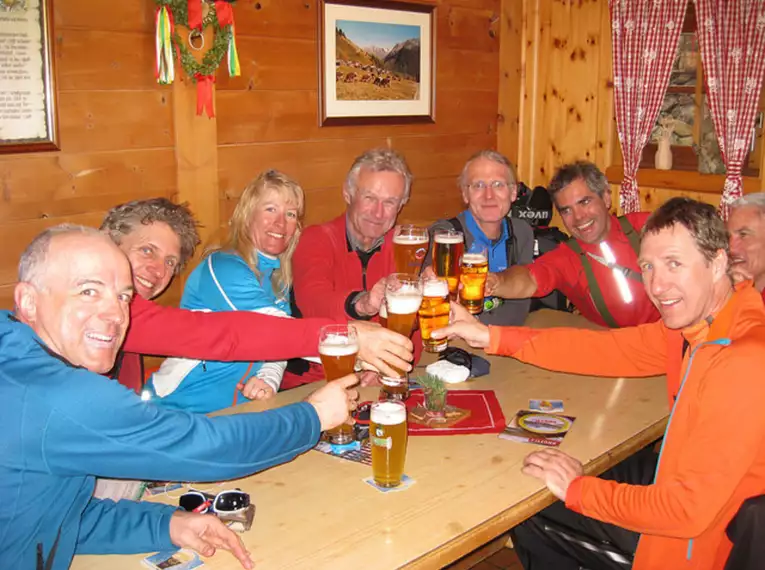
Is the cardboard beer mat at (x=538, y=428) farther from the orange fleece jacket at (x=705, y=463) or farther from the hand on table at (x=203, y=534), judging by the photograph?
the hand on table at (x=203, y=534)

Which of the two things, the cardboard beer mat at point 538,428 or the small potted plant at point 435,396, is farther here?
the small potted plant at point 435,396

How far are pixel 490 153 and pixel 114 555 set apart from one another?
8.58 feet

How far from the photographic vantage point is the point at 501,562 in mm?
3492

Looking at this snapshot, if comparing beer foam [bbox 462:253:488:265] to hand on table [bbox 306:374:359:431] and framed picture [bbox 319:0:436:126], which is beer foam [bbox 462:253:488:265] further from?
framed picture [bbox 319:0:436:126]

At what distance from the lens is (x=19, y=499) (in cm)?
143

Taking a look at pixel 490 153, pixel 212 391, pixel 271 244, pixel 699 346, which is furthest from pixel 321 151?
pixel 699 346

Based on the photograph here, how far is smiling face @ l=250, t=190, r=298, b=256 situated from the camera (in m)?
3.12

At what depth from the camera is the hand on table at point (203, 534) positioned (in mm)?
1604

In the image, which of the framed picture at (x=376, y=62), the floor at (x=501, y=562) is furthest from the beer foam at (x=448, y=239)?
the framed picture at (x=376, y=62)

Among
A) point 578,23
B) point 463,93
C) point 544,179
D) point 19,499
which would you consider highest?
point 578,23

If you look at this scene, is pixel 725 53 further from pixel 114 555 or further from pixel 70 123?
pixel 114 555

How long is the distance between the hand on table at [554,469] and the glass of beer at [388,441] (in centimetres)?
36

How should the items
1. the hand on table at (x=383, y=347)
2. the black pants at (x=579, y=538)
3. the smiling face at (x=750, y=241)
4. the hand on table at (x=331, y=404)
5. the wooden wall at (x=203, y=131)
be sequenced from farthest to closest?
1. the wooden wall at (x=203, y=131)
2. the smiling face at (x=750, y=241)
3. the black pants at (x=579, y=538)
4. the hand on table at (x=383, y=347)
5. the hand on table at (x=331, y=404)

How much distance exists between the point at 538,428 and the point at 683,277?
0.61 metres
